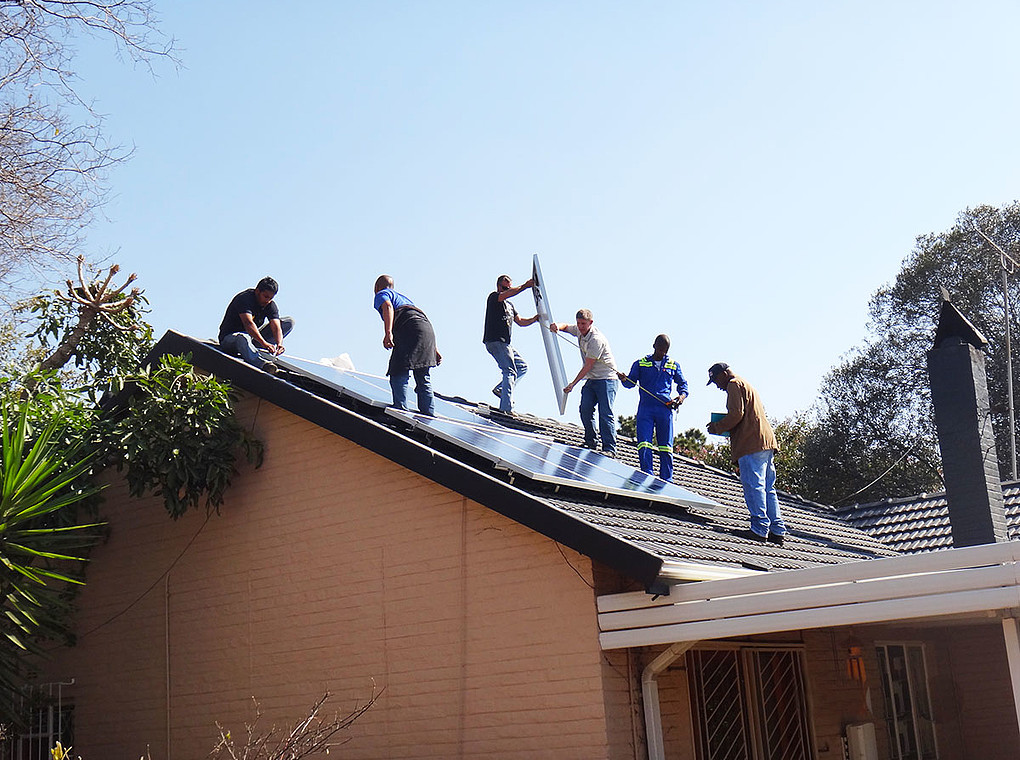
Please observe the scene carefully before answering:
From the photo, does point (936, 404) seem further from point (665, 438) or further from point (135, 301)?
point (135, 301)

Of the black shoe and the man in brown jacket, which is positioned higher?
the man in brown jacket

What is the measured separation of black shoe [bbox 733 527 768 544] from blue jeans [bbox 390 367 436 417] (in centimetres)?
346

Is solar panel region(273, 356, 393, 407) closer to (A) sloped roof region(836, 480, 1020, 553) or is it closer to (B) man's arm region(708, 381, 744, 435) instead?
(B) man's arm region(708, 381, 744, 435)

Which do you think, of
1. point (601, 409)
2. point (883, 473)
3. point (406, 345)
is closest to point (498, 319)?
point (601, 409)

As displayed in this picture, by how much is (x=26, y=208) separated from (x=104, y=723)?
5864mm

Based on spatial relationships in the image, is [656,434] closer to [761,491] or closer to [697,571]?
[761,491]

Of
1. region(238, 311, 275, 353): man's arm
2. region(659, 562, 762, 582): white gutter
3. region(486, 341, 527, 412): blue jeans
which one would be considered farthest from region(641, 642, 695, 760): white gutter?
region(486, 341, 527, 412): blue jeans

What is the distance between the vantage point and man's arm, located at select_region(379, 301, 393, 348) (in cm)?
1218

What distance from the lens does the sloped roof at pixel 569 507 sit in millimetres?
9008

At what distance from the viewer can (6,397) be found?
10.9 meters

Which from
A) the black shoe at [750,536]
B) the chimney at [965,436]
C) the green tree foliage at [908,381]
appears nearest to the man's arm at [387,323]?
the black shoe at [750,536]

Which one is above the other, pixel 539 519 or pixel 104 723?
pixel 539 519

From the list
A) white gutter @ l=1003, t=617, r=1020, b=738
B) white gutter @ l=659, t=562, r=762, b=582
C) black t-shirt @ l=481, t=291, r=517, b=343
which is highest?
black t-shirt @ l=481, t=291, r=517, b=343

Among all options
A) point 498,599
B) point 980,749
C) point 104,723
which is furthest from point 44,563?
point 980,749
